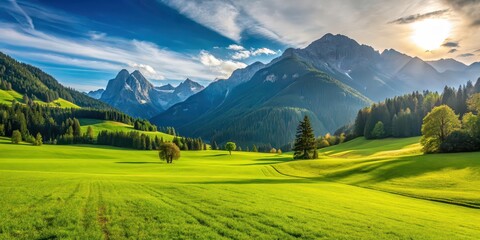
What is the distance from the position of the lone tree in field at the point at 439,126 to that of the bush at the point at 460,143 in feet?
5.99

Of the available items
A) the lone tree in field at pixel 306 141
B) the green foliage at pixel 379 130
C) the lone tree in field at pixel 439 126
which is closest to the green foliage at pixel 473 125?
the lone tree in field at pixel 439 126

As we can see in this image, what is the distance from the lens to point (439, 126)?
72.9m

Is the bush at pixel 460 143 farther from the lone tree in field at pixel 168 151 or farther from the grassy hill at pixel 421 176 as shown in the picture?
the lone tree in field at pixel 168 151

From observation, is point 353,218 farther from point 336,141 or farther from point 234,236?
point 336,141

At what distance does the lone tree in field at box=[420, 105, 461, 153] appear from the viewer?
235ft

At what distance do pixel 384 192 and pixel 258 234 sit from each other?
33.2 metres

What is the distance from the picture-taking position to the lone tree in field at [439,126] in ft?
235

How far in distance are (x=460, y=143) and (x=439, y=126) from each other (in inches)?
273

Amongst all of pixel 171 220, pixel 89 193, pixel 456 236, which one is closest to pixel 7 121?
pixel 89 193

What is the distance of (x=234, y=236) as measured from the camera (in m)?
15.6

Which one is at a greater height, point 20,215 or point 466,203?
point 20,215

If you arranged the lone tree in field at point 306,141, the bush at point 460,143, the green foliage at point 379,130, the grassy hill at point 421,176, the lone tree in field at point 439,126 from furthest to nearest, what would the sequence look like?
the green foliage at point 379,130 → the lone tree in field at point 306,141 → the lone tree in field at point 439,126 → the bush at point 460,143 → the grassy hill at point 421,176

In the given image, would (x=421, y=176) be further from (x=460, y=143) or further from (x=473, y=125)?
(x=473, y=125)

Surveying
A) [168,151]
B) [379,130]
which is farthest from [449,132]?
[168,151]
